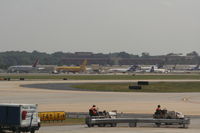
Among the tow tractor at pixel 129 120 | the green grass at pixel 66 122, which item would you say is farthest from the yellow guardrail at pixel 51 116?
the tow tractor at pixel 129 120

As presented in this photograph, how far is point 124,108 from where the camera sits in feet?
266

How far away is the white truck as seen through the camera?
4588 centimetres

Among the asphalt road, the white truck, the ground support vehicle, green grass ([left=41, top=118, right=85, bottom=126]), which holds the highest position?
the white truck

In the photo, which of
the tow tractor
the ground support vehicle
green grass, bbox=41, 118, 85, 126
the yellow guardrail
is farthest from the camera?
the yellow guardrail

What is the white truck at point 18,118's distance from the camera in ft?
151

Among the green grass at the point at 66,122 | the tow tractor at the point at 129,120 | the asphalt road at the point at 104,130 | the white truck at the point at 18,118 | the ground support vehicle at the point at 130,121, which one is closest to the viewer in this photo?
the white truck at the point at 18,118

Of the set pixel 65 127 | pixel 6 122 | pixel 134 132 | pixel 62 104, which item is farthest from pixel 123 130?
pixel 62 104

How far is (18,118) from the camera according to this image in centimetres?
4584

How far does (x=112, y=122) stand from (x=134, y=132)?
6.64 metres

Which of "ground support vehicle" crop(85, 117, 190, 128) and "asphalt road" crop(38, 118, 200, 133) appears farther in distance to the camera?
"ground support vehicle" crop(85, 117, 190, 128)

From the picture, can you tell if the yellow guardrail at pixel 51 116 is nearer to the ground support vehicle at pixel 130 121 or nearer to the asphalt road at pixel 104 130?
the asphalt road at pixel 104 130

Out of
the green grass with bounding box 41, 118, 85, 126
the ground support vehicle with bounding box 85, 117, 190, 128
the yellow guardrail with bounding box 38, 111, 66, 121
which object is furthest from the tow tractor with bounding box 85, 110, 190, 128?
the yellow guardrail with bounding box 38, 111, 66, 121

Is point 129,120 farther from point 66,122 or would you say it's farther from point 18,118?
point 18,118

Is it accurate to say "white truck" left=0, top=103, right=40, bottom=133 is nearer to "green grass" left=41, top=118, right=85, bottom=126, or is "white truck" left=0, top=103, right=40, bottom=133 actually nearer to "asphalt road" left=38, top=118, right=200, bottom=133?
"asphalt road" left=38, top=118, right=200, bottom=133
